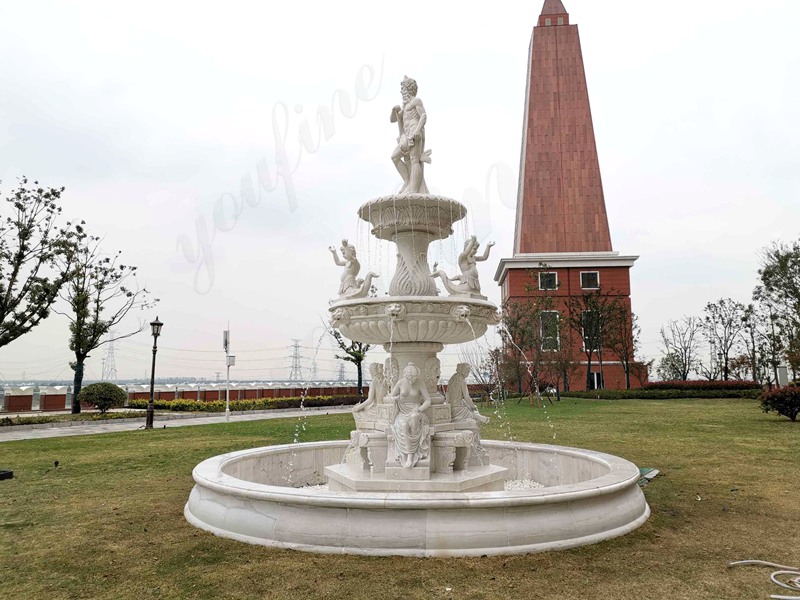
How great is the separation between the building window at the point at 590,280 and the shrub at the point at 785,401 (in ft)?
80.5

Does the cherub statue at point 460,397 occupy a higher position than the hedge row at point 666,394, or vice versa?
the cherub statue at point 460,397

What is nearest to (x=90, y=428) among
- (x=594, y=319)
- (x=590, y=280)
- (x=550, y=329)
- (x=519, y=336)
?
(x=519, y=336)

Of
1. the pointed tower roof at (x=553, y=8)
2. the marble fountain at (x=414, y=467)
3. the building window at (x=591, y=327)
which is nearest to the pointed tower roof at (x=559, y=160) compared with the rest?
the pointed tower roof at (x=553, y=8)

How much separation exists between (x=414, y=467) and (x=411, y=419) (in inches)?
22.7

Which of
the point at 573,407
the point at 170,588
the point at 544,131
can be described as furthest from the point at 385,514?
the point at 544,131

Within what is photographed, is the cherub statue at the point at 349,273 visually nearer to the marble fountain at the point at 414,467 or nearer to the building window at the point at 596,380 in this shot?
the marble fountain at the point at 414,467

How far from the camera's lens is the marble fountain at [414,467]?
4.73 metres

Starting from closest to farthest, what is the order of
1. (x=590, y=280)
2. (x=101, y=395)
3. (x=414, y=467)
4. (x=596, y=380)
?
(x=414, y=467) < (x=101, y=395) < (x=596, y=380) < (x=590, y=280)

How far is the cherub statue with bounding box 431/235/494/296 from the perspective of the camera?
7.33m

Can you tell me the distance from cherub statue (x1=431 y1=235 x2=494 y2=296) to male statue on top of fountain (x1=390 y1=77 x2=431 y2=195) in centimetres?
108

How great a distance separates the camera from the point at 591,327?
35.7m

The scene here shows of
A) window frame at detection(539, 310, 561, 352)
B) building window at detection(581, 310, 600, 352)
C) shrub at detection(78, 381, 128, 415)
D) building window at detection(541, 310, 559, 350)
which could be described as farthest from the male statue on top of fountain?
building window at detection(581, 310, 600, 352)

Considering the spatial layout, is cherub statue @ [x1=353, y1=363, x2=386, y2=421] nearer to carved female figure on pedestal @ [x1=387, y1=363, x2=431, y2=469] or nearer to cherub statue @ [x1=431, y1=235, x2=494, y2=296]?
carved female figure on pedestal @ [x1=387, y1=363, x2=431, y2=469]

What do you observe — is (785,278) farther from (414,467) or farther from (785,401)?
(414,467)
